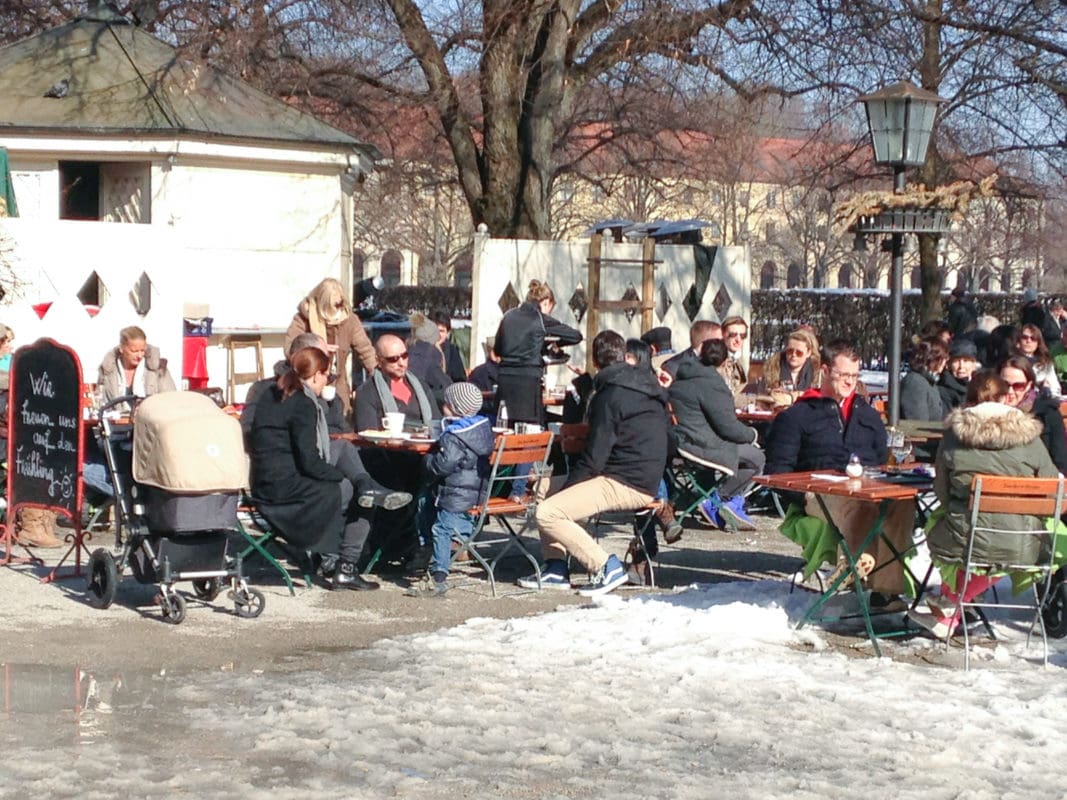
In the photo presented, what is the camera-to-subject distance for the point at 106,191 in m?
19.0

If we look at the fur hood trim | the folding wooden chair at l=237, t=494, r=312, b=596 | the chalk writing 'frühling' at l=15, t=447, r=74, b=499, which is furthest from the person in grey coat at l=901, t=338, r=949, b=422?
the chalk writing 'frühling' at l=15, t=447, r=74, b=499

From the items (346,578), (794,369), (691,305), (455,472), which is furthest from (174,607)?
(691,305)

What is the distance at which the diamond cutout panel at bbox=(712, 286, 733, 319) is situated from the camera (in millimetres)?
20938

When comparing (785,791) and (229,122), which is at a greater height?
(229,122)

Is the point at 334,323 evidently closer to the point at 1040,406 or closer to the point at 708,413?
the point at 708,413

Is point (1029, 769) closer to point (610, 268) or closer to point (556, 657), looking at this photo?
point (556, 657)

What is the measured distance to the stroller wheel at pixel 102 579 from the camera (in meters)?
8.94

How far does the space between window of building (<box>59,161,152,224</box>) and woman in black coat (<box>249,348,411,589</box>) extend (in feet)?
31.0

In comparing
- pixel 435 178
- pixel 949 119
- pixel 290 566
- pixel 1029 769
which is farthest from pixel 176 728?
pixel 435 178

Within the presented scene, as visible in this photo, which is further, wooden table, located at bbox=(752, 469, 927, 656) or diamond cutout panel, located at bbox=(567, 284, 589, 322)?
diamond cutout panel, located at bbox=(567, 284, 589, 322)

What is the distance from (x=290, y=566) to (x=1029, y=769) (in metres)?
5.42

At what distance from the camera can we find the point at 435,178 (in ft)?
130

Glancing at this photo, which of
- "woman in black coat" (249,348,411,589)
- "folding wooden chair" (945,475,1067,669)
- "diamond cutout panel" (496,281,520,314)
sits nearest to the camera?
"folding wooden chair" (945,475,1067,669)

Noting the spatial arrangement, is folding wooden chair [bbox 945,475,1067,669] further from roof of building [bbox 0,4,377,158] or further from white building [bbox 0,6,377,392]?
roof of building [bbox 0,4,377,158]
